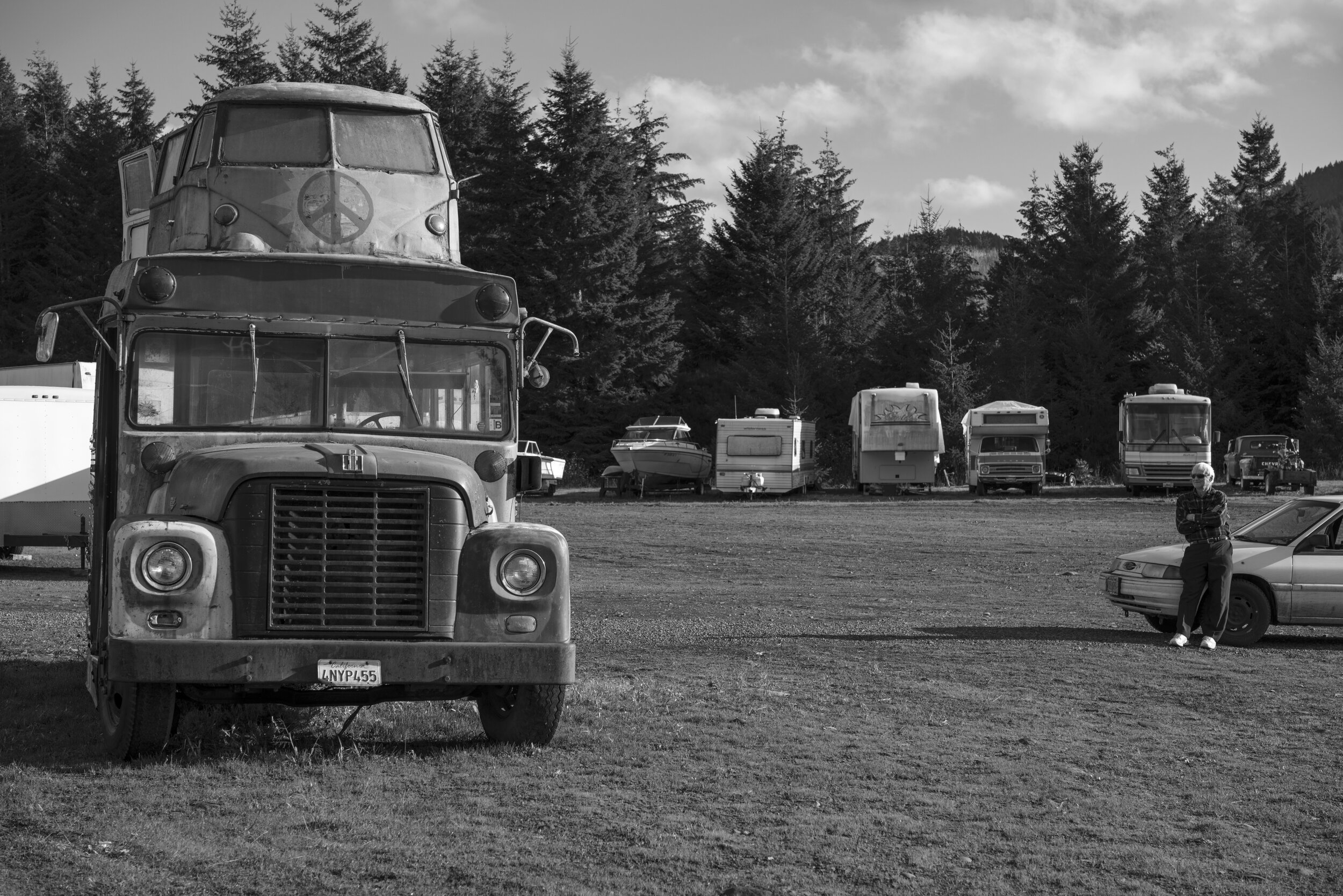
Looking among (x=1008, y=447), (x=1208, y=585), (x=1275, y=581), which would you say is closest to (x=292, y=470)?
(x=1208, y=585)

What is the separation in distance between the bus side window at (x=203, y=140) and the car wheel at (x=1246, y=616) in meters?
10.2

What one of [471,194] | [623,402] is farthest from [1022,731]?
[471,194]

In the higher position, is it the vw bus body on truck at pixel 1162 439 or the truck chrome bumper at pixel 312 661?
the vw bus body on truck at pixel 1162 439

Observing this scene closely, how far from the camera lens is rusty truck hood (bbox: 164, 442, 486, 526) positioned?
7883mm

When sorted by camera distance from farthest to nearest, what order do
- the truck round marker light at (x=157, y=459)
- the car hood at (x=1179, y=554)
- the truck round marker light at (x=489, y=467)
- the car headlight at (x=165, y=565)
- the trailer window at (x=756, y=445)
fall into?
the trailer window at (x=756, y=445)
the car hood at (x=1179, y=554)
the truck round marker light at (x=489, y=467)
the truck round marker light at (x=157, y=459)
the car headlight at (x=165, y=565)

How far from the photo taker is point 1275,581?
14805mm

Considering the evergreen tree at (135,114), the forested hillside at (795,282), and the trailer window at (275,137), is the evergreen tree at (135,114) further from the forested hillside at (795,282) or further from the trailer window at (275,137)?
the trailer window at (275,137)

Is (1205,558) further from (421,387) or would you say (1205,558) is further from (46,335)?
(46,335)

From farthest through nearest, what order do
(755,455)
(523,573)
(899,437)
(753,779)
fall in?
(899,437) → (755,455) → (523,573) → (753,779)

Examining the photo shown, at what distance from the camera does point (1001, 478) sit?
1718 inches

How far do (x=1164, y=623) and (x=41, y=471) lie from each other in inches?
611

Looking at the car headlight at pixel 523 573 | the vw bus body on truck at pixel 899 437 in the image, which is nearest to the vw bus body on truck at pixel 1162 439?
the vw bus body on truck at pixel 899 437

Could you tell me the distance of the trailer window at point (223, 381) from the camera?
8484mm

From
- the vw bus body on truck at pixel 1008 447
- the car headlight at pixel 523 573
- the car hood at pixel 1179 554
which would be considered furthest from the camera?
the vw bus body on truck at pixel 1008 447
